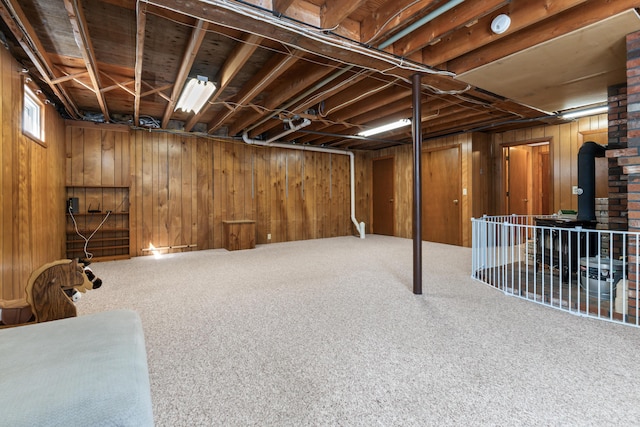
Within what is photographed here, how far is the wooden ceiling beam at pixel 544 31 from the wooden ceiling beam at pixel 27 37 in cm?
386

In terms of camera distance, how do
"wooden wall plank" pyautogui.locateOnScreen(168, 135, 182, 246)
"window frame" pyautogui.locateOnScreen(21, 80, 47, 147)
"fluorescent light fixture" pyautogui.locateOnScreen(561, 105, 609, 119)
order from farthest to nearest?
"wooden wall plank" pyautogui.locateOnScreen(168, 135, 182, 246), "fluorescent light fixture" pyautogui.locateOnScreen(561, 105, 609, 119), "window frame" pyautogui.locateOnScreen(21, 80, 47, 147)

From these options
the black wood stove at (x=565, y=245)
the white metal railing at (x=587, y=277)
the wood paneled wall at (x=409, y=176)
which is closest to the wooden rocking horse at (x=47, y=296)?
the white metal railing at (x=587, y=277)

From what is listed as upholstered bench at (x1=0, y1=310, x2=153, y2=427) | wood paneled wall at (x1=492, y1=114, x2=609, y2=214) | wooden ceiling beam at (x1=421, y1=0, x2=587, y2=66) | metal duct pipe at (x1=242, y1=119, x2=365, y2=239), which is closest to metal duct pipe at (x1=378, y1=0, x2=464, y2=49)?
wooden ceiling beam at (x1=421, y1=0, x2=587, y2=66)

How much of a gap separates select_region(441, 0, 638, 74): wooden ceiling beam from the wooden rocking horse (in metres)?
3.79

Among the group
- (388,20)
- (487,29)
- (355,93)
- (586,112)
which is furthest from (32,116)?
(586,112)

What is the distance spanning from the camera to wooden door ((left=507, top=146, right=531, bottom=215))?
266 inches

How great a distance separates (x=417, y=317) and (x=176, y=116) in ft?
17.7

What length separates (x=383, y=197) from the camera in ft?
27.8

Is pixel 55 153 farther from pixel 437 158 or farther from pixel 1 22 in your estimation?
pixel 437 158

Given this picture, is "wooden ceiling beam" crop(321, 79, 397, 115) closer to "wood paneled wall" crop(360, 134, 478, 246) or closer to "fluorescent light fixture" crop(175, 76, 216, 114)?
"fluorescent light fixture" crop(175, 76, 216, 114)

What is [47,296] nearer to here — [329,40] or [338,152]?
[329,40]

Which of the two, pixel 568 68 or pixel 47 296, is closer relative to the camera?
pixel 47 296

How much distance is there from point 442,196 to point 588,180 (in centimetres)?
336

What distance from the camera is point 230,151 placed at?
261 inches
